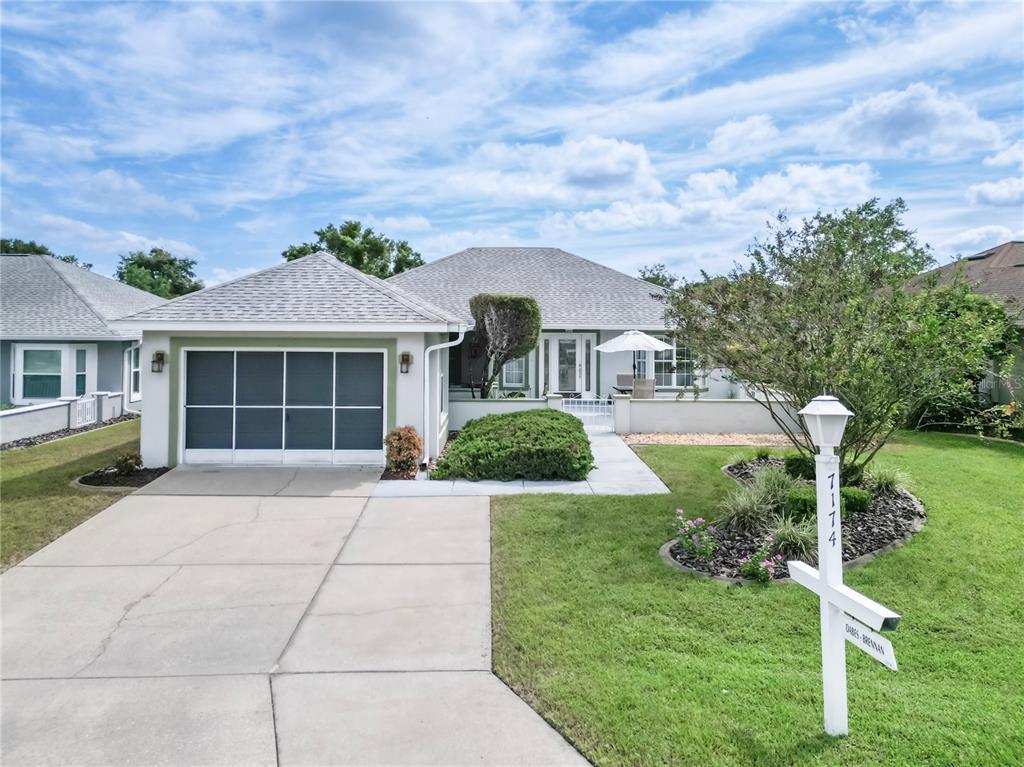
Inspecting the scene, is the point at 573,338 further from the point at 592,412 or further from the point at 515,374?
the point at 592,412

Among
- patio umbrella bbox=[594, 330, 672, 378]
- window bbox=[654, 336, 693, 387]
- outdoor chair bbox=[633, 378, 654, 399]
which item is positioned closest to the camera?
patio umbrella bbox=[594, 330, 672, 378]

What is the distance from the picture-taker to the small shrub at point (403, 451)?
11000 mm

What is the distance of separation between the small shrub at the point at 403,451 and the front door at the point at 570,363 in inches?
418

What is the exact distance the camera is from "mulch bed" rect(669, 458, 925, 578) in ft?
21.4

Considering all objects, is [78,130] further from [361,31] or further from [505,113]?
[505,113]

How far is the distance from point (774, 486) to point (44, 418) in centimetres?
1803

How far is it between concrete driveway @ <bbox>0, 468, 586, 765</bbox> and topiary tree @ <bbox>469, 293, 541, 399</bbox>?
29.6ft

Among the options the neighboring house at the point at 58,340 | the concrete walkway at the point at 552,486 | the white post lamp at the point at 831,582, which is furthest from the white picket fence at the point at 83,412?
the white post lamp at the point at 831,582

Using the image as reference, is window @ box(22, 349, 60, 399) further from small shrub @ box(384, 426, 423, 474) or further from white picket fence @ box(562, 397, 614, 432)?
white picket fence @ box(562, 397, 614, 432)

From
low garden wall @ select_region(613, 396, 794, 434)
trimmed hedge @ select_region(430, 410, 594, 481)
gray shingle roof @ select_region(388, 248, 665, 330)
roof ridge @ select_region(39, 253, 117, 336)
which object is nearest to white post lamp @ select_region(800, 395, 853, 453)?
trimmed hedge @ select_region(430, 410, 594, 481)

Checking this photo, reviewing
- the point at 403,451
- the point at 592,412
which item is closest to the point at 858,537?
the point at 403,451

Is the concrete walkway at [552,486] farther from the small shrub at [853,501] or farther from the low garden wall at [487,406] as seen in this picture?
the low garden wall at [487,406]

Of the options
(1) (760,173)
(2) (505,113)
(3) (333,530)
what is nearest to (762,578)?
(3) (333,530)

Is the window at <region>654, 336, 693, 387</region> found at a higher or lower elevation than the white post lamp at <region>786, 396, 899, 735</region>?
higher
